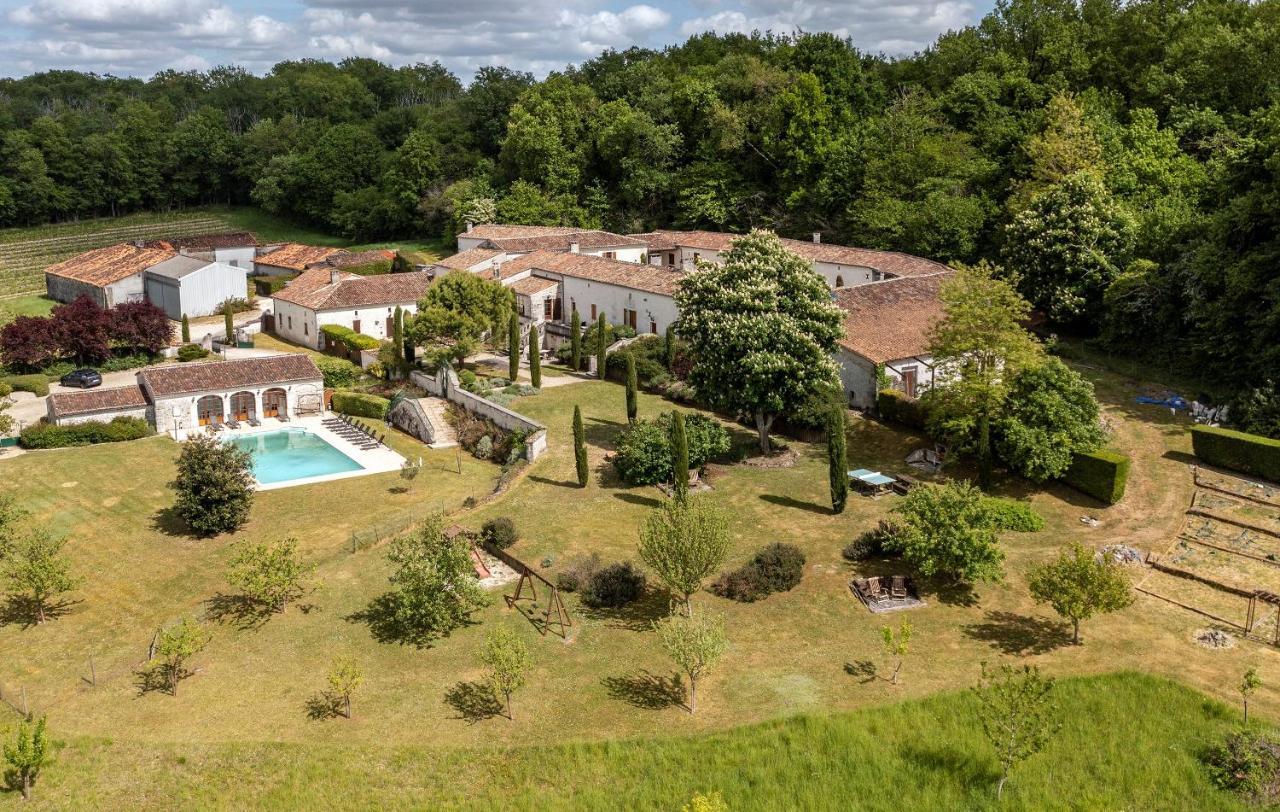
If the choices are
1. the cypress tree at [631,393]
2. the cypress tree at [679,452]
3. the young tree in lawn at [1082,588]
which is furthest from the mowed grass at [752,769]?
the cypress tree at [631,393]

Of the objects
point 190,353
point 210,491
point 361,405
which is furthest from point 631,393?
point 190,353

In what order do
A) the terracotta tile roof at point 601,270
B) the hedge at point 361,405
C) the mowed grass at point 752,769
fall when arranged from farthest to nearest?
1. the terracotta tile roof at point 601,270
2. the hedge at point 361,405
3. the mowed grass at point 752,769

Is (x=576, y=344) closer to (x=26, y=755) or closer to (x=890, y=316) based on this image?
(x=890, y=316)

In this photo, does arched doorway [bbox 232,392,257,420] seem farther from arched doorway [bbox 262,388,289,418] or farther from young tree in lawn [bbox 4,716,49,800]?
young tree in lawn [bbox 4,716,49,800]

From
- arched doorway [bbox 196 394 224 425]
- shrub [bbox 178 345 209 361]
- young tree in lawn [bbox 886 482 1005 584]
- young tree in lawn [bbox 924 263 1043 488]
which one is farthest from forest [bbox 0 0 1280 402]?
arched doorway [bbox 196 394 224 425]

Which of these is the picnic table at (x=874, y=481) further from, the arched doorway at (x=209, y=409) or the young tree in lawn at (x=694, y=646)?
the arched doorway at (x=209, y=409)

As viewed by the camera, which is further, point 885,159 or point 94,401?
point 885,159
